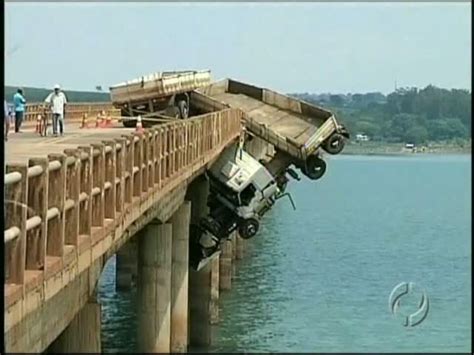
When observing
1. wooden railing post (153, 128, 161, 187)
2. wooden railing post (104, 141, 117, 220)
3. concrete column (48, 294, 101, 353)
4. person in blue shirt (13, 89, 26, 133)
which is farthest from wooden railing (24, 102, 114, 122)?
concrete column (48, 294, 101, 353)

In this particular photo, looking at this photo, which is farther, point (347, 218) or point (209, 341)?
point (347, 218)

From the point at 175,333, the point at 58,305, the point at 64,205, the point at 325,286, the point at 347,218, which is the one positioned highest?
the point at 64,205

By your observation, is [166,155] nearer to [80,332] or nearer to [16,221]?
[80,332]

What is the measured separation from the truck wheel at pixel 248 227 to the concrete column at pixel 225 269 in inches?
240

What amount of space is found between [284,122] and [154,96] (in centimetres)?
573

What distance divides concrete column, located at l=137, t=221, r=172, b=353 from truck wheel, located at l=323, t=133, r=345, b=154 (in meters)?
14.1

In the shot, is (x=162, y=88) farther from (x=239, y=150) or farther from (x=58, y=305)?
(x=58, y=305)

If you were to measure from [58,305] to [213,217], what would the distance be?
19012 millimetres

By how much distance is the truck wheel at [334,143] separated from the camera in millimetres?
35656

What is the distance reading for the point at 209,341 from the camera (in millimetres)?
27609

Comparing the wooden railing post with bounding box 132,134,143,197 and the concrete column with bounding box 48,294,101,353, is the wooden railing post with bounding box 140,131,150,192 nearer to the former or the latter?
the wooden railing post with bounding box 132,134,143,197

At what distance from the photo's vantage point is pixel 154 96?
34.3 metres

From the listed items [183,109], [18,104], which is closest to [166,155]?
[18,104]

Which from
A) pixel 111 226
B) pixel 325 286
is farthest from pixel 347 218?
pixel 111 226
